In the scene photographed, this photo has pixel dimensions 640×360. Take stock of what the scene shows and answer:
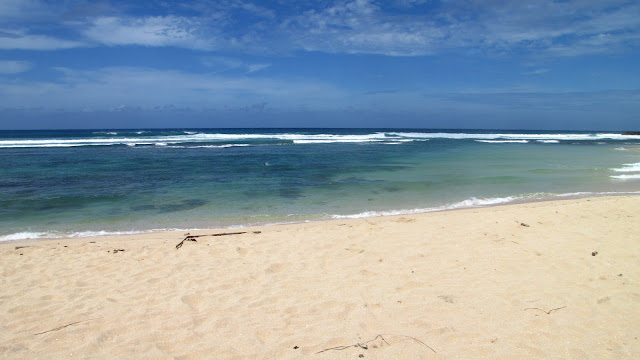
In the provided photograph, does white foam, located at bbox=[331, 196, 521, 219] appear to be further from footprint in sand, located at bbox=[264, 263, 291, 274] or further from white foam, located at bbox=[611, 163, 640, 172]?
white foam, located at bbox=[611, 163, 640, 172]

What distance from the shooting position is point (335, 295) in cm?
395

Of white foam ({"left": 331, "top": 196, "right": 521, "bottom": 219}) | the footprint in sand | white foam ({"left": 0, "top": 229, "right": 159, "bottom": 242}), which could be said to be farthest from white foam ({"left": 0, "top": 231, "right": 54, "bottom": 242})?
white foam ({"left": 331, "top": 196, "right": 521, "bottom": 219})

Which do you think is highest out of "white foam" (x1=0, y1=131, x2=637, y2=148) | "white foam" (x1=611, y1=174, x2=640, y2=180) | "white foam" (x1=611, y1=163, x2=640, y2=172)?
"white foam" (x1=0, y1=131, x2=637, y2=148)

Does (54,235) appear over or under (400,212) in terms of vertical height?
under

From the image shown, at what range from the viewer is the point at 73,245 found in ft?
19.3

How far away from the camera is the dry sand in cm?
308

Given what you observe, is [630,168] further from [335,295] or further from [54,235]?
[54,235]

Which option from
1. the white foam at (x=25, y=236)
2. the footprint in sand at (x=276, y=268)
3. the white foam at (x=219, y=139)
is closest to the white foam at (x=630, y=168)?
the footprint in sand at (x=276, y=268)

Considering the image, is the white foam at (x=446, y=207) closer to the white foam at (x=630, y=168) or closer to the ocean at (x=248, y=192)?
the ocean at (x=248, y=192)

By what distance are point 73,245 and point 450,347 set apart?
5.65 m

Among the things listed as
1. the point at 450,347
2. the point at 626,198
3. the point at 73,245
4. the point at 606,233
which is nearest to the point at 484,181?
the point at 626,198

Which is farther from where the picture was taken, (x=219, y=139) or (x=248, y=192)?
(x=219, y=139)

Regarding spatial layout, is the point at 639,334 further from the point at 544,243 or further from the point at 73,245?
the point at 73,245

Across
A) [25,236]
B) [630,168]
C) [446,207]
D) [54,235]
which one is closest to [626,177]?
[630,168]
